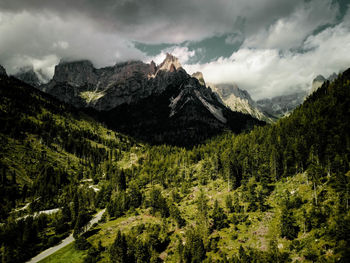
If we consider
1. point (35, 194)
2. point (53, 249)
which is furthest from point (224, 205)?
point (35, 194)

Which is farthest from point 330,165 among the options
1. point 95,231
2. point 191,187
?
point 95,231

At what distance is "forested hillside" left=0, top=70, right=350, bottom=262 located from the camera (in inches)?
2366

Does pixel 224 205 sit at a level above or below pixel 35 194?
below

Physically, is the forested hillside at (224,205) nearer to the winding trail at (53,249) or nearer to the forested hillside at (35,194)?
the forested hillside at (35,194)

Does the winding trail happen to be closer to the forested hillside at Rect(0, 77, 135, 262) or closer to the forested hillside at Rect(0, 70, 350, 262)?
the forested hillside at Rect(0, 77, 135, 262)

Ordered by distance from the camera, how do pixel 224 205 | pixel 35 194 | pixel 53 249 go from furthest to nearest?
1. pixel 35 194
2. pixel 224 205
3. pixel 53 249

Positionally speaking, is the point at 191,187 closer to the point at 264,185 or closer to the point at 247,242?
the point at 264,185

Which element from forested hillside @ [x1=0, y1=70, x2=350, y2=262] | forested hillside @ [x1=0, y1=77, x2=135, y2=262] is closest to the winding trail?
forested hillside @ [x1=0, y1=77, x2=135, y2=262]

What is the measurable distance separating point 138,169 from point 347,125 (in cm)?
16298

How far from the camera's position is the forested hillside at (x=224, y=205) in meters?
60.1

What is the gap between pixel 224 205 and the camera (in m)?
98.7

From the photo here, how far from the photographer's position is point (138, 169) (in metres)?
193

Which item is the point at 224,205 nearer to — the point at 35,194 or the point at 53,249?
the point at 53,249

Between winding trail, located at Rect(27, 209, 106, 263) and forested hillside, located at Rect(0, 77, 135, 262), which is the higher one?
forested hillside, located at Rect(0, 77, 135, 262)
